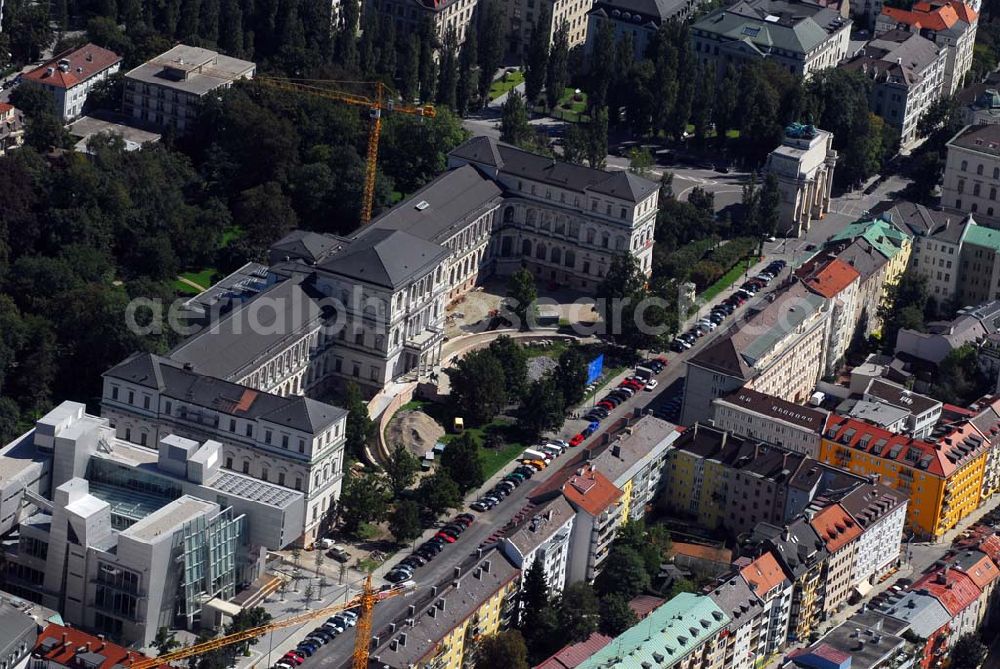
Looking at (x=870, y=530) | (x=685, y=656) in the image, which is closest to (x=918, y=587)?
(x=870, y=530)

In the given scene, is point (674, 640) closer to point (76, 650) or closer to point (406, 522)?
point (406, 522)

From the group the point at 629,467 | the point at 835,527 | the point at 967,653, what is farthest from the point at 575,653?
the point at 967,653

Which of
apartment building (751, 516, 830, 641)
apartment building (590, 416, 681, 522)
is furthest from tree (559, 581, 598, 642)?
apartment building (751, 516, 830, 641)

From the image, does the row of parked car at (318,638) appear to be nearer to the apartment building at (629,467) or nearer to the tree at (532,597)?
the tree at (532,597)

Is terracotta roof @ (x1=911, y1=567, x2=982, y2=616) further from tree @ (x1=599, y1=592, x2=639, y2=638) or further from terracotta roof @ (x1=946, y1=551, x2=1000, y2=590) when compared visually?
tree @ (x1=599, y1=592, x2=639, y2=638)

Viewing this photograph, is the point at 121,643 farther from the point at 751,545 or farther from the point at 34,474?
the point at 751,545

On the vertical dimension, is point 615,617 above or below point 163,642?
above
